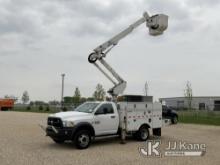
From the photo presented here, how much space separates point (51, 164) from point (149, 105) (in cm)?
801

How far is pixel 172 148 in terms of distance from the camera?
15156 mm

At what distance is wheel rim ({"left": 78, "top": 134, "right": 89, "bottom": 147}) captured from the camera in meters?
15.0

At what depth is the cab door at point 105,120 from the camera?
15.9 meters

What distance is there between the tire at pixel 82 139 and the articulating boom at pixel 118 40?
4001 millimetres

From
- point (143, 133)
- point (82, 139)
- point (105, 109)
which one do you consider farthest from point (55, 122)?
point (143, 133)

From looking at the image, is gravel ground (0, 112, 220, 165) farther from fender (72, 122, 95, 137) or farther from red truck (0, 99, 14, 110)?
red truck (0, 99, 14, 110)

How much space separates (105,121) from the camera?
16.2m

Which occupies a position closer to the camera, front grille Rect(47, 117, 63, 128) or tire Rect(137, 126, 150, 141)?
front grille Rect(47, 117, 63, 128)

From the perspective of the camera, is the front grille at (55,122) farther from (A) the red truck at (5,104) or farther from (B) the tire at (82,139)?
(A) the red truck at (5,104)

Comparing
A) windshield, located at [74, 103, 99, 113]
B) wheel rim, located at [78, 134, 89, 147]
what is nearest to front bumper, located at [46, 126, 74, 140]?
wheel rim, located at [78, 134, 89, 147]

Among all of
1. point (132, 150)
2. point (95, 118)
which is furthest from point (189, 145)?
point (95, 118)

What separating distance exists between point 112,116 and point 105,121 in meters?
0.53

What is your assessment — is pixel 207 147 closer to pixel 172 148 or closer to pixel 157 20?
pixel 172 148

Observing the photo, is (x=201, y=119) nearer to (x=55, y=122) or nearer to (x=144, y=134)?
(x=144, y=134)
